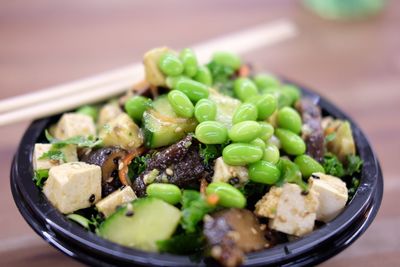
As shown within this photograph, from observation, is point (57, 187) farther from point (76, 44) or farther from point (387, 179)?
point (76, 44)

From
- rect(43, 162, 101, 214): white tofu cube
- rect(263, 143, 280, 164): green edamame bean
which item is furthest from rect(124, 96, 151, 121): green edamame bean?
rect(263, 143, 280, 164): green edamame bean

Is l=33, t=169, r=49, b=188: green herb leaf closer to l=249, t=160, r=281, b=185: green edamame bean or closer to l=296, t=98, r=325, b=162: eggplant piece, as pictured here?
l=249, t=160, r=281, b=185: green edamame bean

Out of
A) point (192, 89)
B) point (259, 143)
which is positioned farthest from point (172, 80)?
point (259, 143)

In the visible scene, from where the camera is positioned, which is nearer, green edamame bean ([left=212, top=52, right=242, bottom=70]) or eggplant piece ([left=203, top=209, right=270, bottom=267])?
eggplant piece ([left=203, top=209, right=270, bottom=267])

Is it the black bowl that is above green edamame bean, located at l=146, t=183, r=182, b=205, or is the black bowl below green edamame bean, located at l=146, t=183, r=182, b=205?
below

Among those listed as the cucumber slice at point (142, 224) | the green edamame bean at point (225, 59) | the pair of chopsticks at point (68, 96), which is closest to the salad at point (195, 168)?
the cucumber slice at point (142, 224)

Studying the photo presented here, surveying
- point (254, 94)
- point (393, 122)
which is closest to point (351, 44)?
point (393, 122)

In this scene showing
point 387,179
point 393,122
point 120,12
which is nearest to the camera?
point 387,179
